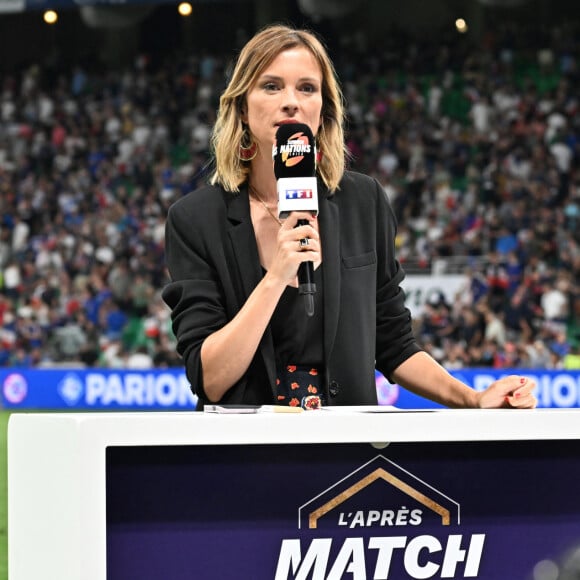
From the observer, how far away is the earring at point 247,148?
103 inches

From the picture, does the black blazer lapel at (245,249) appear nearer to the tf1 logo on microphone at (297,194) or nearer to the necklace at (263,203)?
the necklace at (263,203)

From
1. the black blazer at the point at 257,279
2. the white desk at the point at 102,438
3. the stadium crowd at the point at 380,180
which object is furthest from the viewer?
the stadium crowd at the point at 380,180

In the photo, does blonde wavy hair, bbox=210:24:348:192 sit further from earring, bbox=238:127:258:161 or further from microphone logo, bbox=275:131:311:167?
microphone logo, bbox=275:131:311:167

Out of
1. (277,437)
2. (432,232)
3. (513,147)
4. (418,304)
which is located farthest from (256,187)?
(513,147)

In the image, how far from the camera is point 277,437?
178 cm

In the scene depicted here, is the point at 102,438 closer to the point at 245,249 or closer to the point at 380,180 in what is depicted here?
→ the point at 245,249

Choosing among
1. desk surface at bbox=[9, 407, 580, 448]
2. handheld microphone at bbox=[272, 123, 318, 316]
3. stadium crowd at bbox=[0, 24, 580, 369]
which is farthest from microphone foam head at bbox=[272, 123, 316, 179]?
stadium crowd at bbox=[0, 24, 580, 369]

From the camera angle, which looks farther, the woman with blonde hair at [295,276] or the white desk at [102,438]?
the woman with blonde hair at [295,276]

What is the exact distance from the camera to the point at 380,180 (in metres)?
17.7

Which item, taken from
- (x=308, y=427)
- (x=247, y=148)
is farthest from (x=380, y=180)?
(x=308, y=427)

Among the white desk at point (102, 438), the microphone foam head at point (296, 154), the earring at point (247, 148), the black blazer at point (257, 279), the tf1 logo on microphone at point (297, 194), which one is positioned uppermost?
the earring at point (247, 148)

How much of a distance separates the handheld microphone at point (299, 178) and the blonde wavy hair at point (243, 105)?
0.79ft

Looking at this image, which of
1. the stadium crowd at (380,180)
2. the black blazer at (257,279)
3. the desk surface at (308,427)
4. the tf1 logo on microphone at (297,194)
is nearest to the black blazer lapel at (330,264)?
the black blazer at (257,279)

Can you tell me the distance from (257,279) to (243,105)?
43 centimetres
